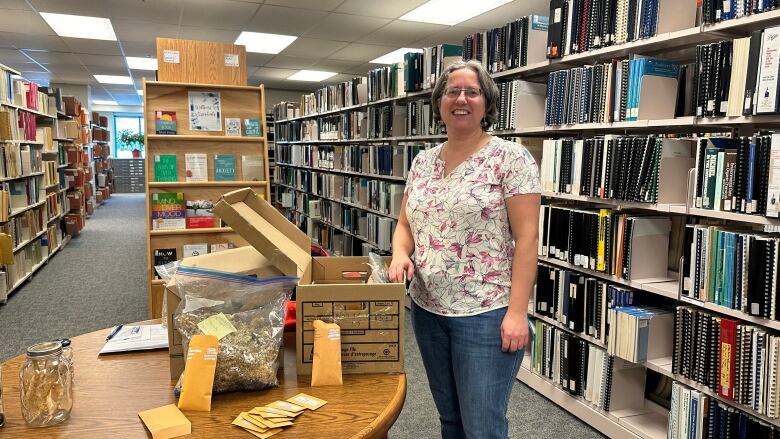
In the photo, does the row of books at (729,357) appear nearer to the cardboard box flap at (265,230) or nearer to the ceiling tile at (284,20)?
the cardboard box flap at (265,230)

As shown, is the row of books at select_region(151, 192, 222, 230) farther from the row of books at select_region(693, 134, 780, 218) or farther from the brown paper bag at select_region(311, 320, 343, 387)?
the row of books at select_region(693, 134, 780, 218)

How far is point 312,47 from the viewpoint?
7.59 metres

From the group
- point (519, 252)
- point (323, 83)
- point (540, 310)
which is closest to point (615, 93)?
point (540, 310)

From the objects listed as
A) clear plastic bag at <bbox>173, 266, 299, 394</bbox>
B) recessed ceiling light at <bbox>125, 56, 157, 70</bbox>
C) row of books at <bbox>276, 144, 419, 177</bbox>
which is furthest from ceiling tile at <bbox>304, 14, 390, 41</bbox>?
clear plastic bag at <bbox>173, 266, 299, 394</bbox>

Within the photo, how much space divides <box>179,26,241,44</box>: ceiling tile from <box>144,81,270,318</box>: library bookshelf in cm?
337

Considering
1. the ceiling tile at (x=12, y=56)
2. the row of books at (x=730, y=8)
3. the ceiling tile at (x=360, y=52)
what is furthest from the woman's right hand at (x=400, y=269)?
the ceiling tile at (x=12, y=56)

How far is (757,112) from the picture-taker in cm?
181

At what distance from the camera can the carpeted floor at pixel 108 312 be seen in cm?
261

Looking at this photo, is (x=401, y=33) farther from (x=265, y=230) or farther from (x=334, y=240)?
(x=265, y=230)

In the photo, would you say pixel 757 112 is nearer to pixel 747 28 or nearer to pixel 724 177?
pixel 724 177

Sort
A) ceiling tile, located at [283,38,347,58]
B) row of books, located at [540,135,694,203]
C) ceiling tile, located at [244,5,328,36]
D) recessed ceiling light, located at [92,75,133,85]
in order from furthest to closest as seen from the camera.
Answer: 1. recessed ceiling light, located at [92,75,133,85]
2. ceiling tile, located at [283,38,347,58]
3. ceiling tile, located at [244,5,328,36]
4. row of books, located at [540,135,694,203]

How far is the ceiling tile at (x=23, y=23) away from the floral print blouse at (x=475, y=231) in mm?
6327

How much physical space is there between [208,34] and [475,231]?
249 inches

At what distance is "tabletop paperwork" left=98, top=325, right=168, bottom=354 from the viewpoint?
142 centimetres
